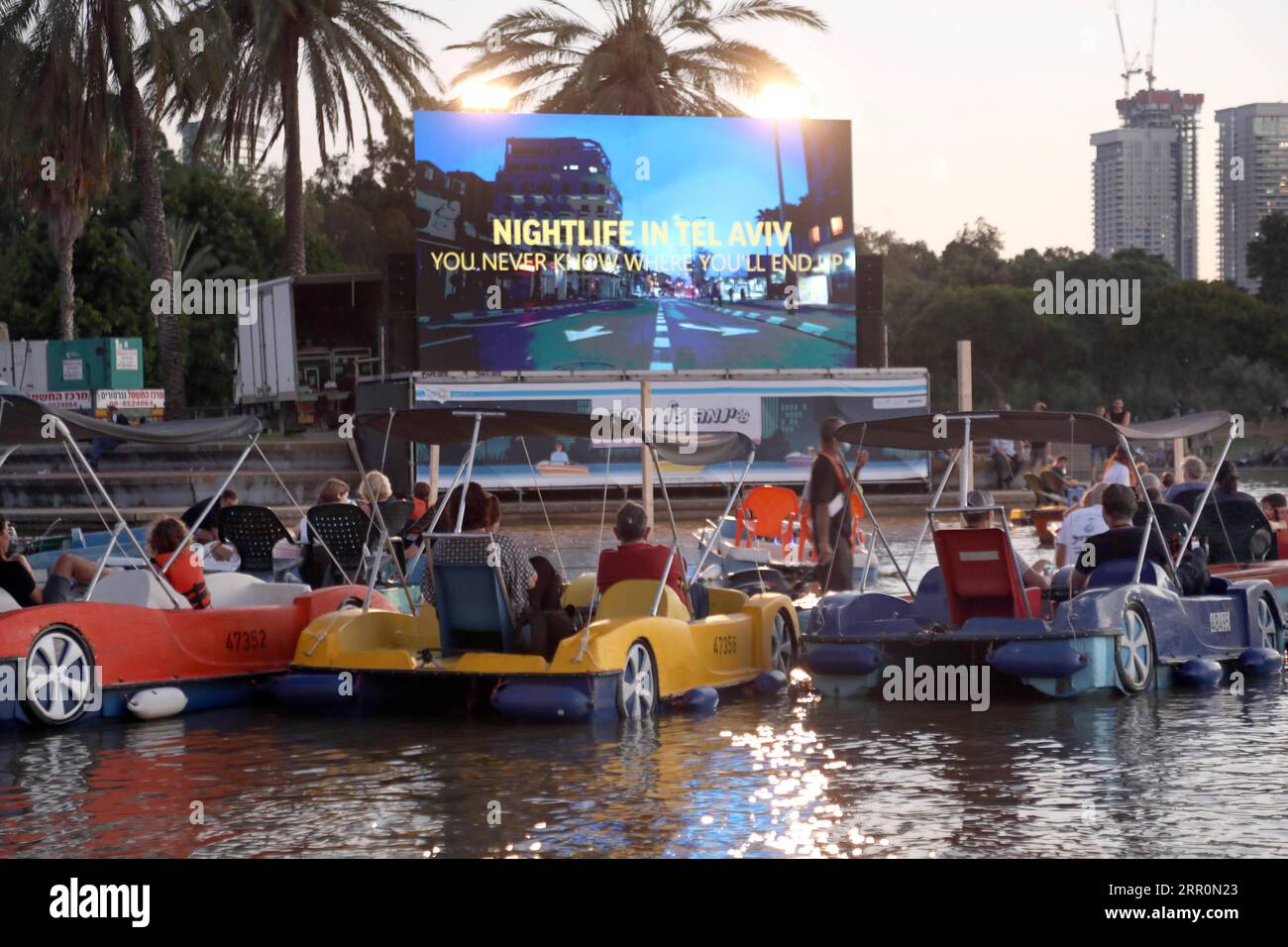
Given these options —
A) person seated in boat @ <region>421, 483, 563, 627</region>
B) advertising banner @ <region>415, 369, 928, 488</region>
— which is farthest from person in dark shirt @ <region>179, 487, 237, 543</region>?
advertising banner @ <region>415, 369, 928, 488</region>

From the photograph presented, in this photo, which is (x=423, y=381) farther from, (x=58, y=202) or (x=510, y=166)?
(x=58, y=202)

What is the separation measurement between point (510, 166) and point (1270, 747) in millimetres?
→ 30790

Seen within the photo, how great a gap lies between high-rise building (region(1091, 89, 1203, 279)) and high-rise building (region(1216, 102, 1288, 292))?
4144 mm

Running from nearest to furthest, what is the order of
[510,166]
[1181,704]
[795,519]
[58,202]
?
[1181,704]
[795,519]
[510,166]
[58,202]

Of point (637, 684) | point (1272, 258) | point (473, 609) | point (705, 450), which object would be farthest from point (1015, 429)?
point (1272, 258)

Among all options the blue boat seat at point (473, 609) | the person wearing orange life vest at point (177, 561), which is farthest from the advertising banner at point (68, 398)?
the blue boat seat at point (473, 609)

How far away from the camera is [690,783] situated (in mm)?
9875

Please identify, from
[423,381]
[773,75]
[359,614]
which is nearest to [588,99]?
[773,75]

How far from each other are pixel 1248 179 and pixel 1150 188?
17.5 metres

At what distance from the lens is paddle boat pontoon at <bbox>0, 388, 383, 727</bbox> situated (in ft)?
38.7

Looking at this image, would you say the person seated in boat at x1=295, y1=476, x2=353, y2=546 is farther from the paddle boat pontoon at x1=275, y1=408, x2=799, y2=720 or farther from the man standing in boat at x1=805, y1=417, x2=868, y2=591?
the man standing in boat at x1=805, y1=417, x2=868, y2=591

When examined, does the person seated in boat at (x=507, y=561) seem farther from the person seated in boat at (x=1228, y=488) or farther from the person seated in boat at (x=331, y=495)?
the person seated in boat at (x=1228, y=488)
